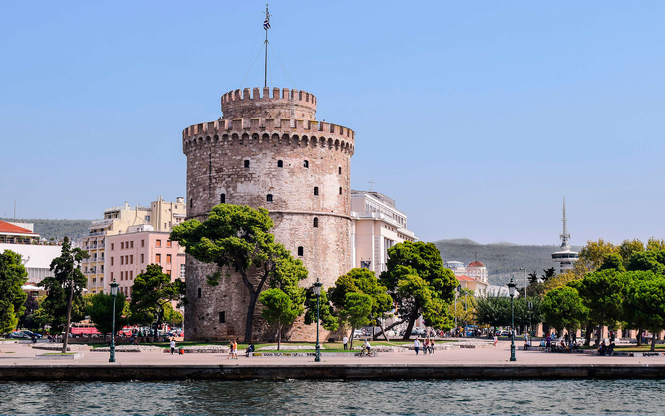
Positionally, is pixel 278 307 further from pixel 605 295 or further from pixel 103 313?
pixel 605 295

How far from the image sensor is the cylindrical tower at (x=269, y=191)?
5281cm

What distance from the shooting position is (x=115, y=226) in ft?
368

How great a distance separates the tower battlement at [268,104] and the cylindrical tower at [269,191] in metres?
0.31

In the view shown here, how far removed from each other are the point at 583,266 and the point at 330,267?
41910mm

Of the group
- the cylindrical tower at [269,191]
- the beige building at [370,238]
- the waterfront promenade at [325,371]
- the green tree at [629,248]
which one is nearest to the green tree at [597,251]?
the green tree at [629,248]

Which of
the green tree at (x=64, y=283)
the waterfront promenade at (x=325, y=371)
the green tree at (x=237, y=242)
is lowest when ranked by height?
the waterfront promenade at (x=325, y=371)

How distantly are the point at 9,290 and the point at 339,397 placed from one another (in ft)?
76.1

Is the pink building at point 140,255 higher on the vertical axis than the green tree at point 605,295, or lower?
higher

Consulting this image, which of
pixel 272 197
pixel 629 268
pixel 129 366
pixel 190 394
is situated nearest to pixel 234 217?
pixel 272 197

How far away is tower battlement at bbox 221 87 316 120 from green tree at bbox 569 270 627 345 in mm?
21317

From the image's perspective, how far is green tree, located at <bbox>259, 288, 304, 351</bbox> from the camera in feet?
155

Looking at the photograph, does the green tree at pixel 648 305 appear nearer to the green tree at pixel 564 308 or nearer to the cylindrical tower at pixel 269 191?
the green tree at pixel 564 308

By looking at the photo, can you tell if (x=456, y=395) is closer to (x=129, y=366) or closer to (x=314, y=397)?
(x=314, y=397)

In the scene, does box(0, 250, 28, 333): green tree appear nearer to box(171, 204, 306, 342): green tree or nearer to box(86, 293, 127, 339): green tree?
box(171, 204, 306, 342): green tree
